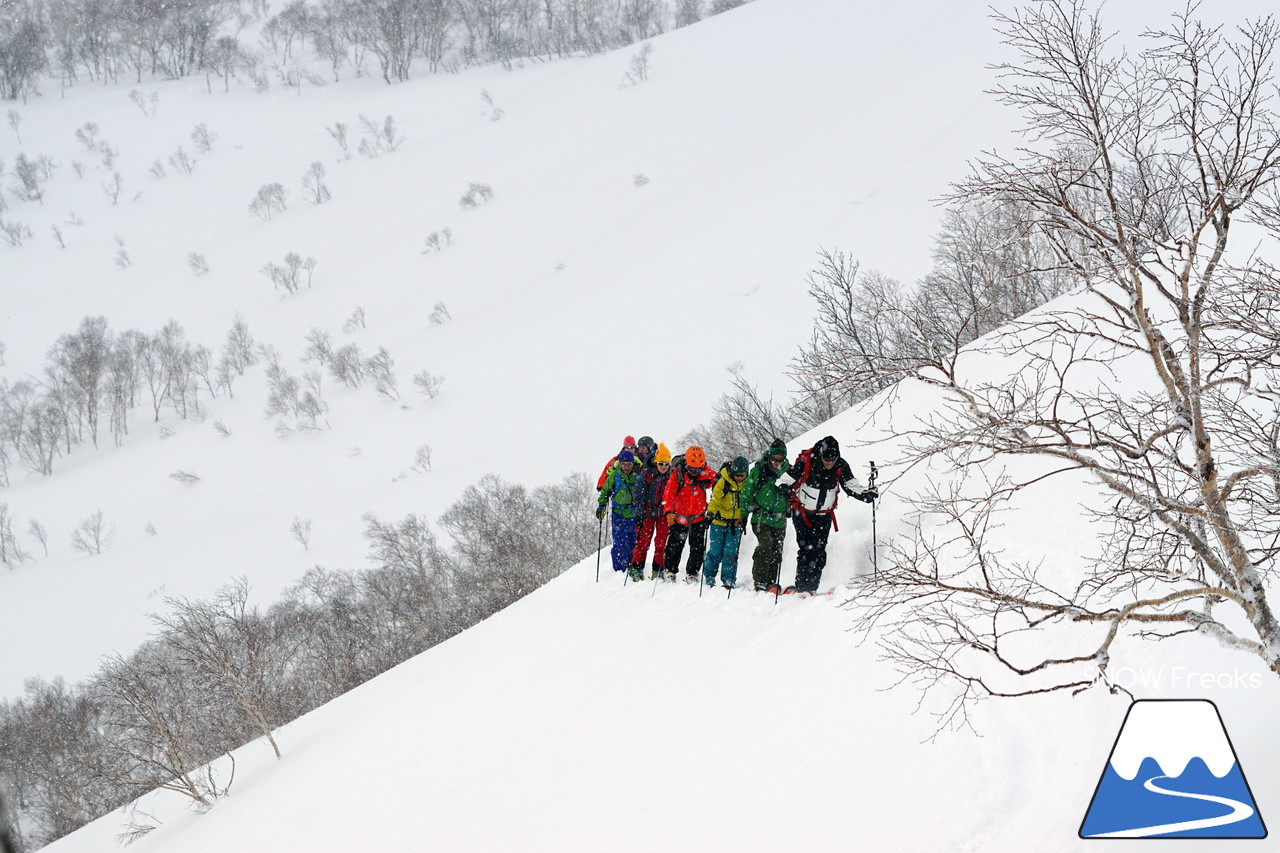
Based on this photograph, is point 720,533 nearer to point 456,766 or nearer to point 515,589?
point 456,766

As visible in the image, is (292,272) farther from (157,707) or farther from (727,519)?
(727,519)

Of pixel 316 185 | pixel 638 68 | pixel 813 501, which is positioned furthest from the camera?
pixel 638 68

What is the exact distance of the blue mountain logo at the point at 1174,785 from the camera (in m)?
4.23

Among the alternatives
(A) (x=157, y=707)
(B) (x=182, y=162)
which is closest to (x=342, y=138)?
(B) (x=182, y=162)

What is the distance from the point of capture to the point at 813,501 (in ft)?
30.2

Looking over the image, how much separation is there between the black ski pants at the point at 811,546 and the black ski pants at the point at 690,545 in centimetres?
159

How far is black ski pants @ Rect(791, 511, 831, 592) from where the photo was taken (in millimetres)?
9242

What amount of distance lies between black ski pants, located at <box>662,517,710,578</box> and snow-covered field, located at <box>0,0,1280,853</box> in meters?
0.43

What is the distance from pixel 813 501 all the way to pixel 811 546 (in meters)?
0.53

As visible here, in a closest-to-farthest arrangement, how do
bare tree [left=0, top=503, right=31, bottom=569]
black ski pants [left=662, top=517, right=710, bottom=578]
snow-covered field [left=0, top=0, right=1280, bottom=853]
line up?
snow-covered field [left=0, top=0, right=1280, bottom=853]
black ski pants [left=662, top=517, right=710, bottom=578]
bare tree [left=0, top=503, right=31, bottom=569]

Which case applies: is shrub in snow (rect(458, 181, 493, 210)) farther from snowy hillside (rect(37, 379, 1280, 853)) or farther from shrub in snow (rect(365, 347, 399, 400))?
snowy hillside (rect(37, 379, 1280, 853))

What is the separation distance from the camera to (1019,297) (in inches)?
897

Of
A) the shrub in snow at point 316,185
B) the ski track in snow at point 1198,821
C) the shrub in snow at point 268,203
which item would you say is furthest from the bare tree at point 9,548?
the ski track in snow at point 1198,821

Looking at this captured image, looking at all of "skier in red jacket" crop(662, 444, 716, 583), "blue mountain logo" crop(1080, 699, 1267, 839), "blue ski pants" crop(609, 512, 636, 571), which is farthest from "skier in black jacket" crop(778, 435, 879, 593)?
"blue mountain logo" crop(1080, 699, 1267, 839)
